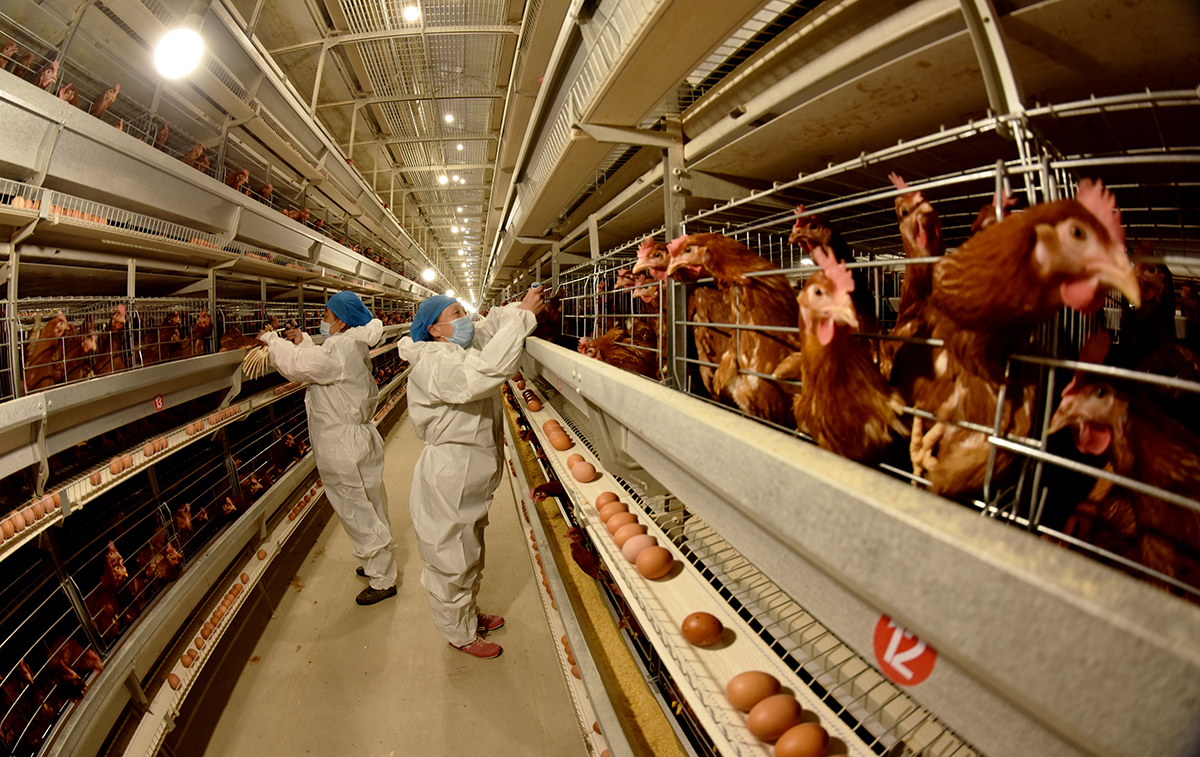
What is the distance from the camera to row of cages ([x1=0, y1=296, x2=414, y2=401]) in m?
1.55

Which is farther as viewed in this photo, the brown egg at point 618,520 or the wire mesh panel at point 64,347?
the wire mesh panel at point 64,347

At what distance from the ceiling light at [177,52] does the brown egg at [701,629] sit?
8.64 ft

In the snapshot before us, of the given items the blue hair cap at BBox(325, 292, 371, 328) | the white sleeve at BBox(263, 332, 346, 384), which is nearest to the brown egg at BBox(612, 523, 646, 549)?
the white sleeve at BBox(263, 332, 346, 384)

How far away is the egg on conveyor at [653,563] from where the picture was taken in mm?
1171

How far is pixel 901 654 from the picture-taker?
1.43 feet

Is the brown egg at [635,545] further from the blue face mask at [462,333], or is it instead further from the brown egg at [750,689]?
the blue face mask at [462,333]

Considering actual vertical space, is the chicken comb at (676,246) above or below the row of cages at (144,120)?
below

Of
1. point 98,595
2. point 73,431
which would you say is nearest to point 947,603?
point 73,431

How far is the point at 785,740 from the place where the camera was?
2.42 feet

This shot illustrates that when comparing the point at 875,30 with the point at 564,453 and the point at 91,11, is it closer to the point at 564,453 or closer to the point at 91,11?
the point at 564,453

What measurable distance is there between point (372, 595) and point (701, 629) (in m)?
2.56

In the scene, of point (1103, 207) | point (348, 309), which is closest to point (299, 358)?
point (348, 309)

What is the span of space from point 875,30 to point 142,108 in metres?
3.76

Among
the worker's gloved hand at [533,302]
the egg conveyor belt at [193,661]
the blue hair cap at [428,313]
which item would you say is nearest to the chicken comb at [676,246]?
the worker's gloved hand at [533,302]
